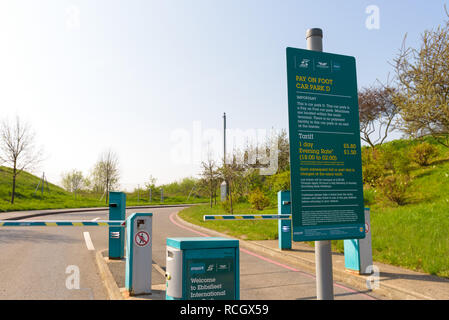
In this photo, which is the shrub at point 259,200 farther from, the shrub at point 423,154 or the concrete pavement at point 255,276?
the concrete pavement at point 255,276

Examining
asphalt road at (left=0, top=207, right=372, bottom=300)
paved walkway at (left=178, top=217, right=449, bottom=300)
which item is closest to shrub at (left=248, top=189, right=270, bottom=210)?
asphalt road at (left=0, top=207, right=372, bottom=300)

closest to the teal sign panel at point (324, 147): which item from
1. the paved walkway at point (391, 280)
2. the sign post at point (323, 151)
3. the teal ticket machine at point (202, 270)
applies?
the sign post at point (323, 151)

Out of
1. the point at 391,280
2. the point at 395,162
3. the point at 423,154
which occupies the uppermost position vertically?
the point at 423,154

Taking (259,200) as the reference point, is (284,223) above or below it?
below

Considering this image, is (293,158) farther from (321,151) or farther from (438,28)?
(438,28)

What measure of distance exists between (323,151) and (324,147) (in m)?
0.04

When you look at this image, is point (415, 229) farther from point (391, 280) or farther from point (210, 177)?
point (210, 177)

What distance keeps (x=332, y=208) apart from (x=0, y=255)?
943cm

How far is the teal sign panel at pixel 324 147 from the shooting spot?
10.1 ft

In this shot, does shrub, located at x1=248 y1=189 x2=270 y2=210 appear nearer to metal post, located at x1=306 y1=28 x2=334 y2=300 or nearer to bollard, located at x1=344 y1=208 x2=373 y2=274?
bollard, located at x1=344 y1=208 x2=373 y2=274

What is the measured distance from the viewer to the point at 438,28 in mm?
10508

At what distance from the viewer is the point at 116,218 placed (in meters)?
7.71

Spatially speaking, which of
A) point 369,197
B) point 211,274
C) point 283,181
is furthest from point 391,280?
point 283,181

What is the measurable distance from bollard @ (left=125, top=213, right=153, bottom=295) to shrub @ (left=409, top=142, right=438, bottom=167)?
54.6 feet
